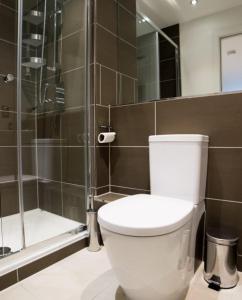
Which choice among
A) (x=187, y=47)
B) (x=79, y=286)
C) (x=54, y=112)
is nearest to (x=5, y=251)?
(x=79, y=286)

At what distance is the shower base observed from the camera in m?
1.44

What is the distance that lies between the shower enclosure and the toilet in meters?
0.66

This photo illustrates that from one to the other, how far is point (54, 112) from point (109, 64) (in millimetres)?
559

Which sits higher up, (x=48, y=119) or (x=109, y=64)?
(x=109, y=64)

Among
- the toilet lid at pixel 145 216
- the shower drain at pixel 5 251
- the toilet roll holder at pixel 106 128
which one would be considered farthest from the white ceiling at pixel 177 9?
the shower drain at pixel 5 251

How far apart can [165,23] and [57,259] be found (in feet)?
5.69

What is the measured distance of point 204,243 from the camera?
1338 millimetres

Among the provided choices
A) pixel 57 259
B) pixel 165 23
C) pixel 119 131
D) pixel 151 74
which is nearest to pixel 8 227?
pixel 57 259

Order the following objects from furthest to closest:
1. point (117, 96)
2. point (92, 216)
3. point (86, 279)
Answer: point (117, 96) → point (92, 216) → point (86, 279)

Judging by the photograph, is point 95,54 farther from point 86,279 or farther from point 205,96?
point 86,279

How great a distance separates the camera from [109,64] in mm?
1726

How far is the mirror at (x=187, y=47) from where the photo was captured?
1387mm

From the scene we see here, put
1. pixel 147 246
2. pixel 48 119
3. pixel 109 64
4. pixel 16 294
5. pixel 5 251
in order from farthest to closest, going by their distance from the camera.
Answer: pixel 48 119 < pixel 109 64 < pixel 5 251 < pixel 16 294 < pixel 147 246

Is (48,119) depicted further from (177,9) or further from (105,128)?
(177,9)
